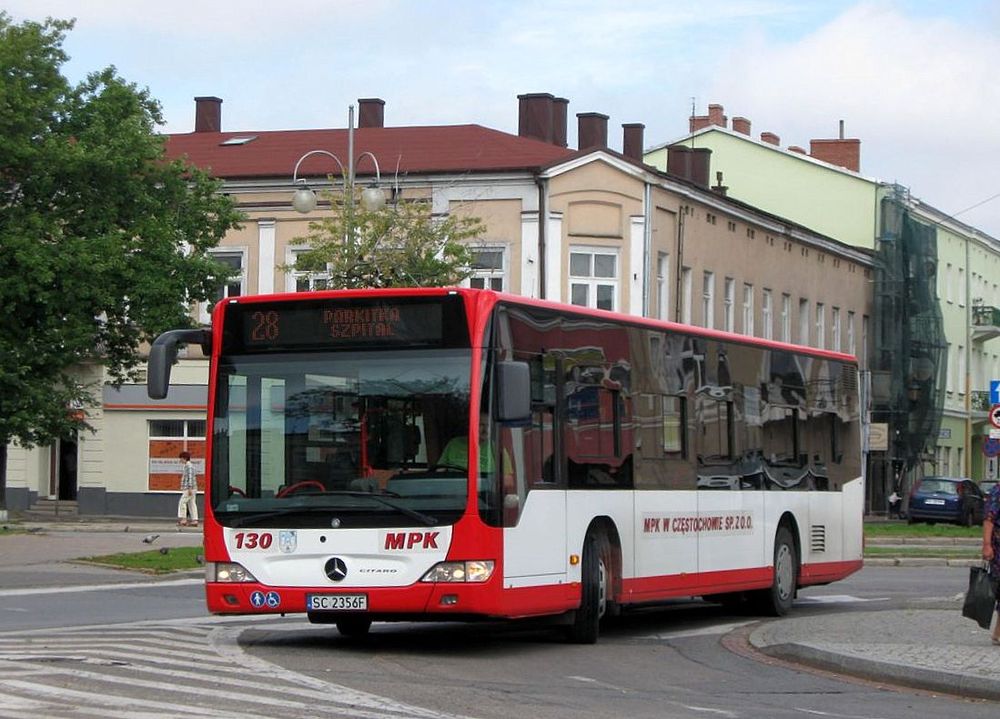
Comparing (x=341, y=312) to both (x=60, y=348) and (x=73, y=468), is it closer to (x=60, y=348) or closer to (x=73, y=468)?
(x=60, y=348)

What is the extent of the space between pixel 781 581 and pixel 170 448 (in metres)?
35.8

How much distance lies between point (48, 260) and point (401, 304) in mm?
29684

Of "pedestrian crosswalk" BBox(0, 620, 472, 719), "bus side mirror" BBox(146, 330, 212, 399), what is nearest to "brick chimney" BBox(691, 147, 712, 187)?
"pedestrian crosswalk" BBox(0, 620, 472, 719)

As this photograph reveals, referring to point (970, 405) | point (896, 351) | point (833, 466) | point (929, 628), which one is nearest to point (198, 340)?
point (929, 628)

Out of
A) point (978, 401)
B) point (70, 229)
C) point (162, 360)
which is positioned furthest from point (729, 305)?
point (162, 360)

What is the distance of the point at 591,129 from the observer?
60500 millimetres

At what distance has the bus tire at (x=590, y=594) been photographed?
53.9ft

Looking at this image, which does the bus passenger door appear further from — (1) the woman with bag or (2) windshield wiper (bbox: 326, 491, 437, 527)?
(1) the woman with bag

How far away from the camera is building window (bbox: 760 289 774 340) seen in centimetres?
6284

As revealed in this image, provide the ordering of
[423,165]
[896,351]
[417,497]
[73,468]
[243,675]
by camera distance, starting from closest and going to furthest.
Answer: [243,675] < [417,497] < [423,165] < [73,468] < [896,351]

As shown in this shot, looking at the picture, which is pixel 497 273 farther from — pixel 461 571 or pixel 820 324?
pixel 461 571

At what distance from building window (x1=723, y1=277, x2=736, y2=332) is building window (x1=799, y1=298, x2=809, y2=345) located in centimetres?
779

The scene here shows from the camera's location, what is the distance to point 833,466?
898 inches

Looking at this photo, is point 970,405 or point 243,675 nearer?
point 243,675
